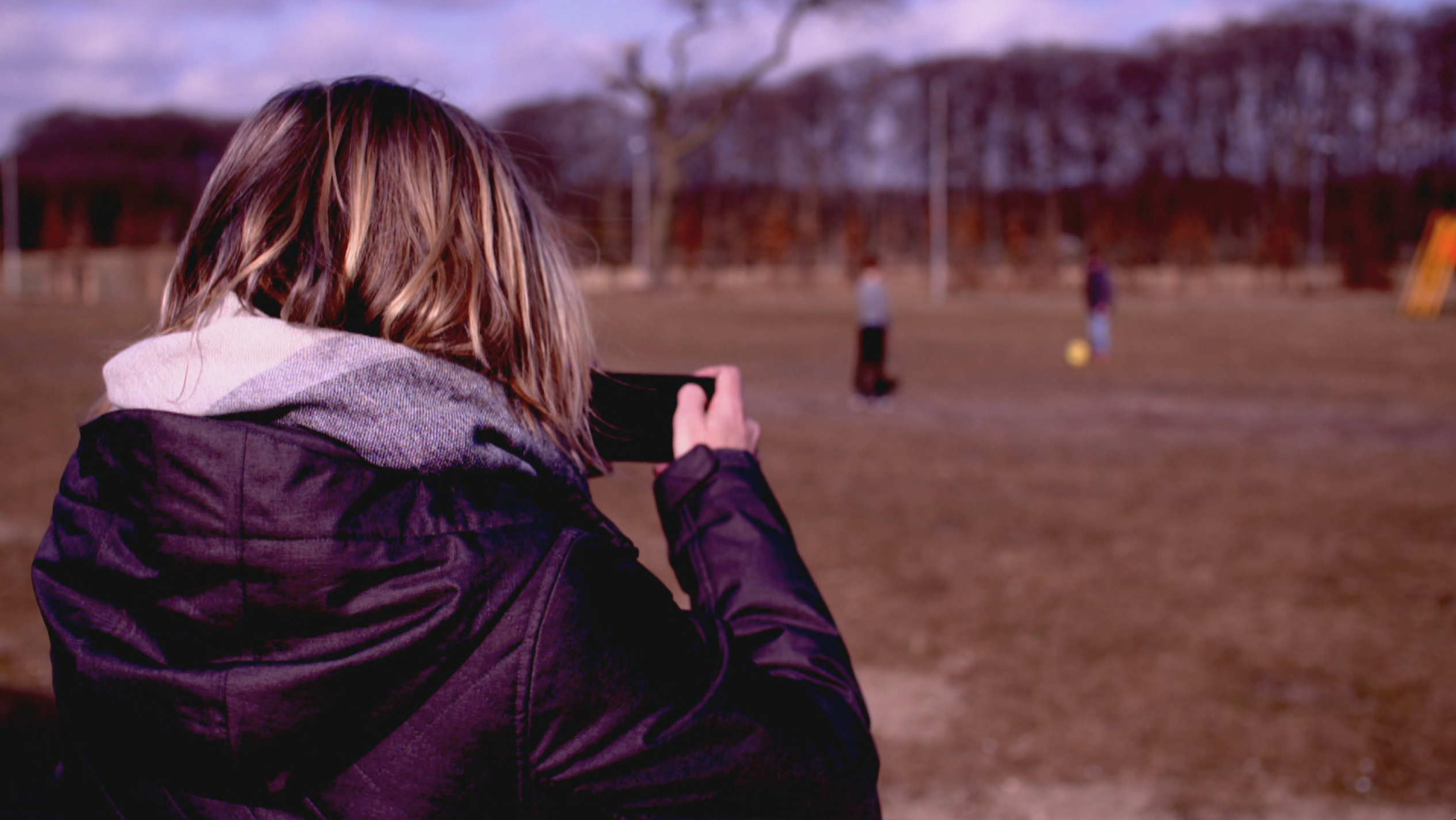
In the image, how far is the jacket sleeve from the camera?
1.09m

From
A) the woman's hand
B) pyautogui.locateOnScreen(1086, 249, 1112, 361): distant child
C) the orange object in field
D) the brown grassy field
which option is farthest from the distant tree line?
the woman's hand

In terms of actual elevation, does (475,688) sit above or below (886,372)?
above

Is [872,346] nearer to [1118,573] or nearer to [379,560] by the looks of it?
[1118,573]

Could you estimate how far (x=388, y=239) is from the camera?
4.00ft

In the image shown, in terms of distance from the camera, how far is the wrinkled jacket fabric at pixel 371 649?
1.07 m

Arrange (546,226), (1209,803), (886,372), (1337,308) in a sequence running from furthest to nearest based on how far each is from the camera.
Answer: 1. (1337,308)
2. (886,372)
3. (1209,803)
4. (546,226)

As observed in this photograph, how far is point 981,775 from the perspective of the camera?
13.2 ft

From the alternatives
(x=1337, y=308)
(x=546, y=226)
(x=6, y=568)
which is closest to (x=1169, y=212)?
(x=1337, y=308)

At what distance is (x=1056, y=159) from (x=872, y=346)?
4086 centimetres

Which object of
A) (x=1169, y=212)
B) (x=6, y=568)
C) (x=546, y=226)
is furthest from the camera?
(x=1169, y=212)

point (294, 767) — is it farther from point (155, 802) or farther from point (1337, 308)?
point (1337, 308)

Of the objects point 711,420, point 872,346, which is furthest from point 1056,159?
point 711,420

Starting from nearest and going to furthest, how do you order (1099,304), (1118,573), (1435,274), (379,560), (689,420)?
(379,560), (689,420), (1118,573), (1099,304), (1435,274)

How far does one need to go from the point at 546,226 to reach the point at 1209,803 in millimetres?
3280
